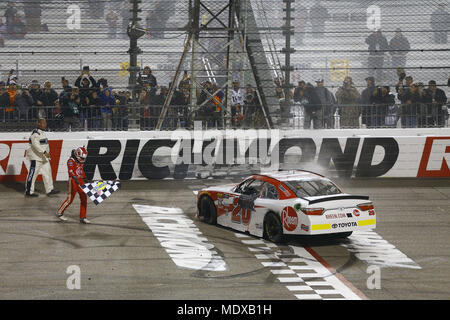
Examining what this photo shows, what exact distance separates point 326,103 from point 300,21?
2.23 meters

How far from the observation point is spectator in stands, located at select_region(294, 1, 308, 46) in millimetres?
18109

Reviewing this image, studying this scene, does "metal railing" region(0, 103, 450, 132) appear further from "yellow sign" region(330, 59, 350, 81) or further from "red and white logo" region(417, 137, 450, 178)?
"yellow sign" region(330, 59, 350, 81)

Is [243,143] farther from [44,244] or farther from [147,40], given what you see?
[44,244]

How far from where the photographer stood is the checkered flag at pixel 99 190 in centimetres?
1253

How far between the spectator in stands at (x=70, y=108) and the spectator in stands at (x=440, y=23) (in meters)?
8.45

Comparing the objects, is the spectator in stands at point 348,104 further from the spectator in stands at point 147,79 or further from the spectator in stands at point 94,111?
the spectator in stands at point 94,111

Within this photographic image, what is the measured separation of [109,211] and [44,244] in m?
2.68

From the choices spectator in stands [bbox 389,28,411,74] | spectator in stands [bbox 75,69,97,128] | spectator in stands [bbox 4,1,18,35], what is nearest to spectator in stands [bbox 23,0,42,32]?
spectator in stands [bbox 4,1,18,35]

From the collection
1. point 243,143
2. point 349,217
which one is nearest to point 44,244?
point 349,217

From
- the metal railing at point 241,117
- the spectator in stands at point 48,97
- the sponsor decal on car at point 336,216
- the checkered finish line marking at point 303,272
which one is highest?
the spectator in stands at point 48,97

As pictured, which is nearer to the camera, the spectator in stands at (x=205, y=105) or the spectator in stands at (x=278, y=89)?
the spectator in stands at (x=205, y=105)

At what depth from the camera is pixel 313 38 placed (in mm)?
18141

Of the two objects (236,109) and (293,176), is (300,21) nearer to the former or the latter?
(236,109)

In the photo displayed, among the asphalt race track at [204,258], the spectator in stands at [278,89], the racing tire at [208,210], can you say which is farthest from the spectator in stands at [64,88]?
the racing tire at [208,210]
